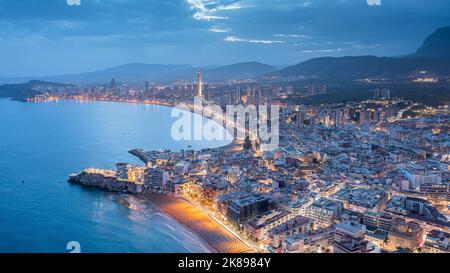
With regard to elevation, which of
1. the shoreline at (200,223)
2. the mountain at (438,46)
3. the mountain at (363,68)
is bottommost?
the shoreline at (200,223)

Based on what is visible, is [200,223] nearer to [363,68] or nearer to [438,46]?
[363,68]

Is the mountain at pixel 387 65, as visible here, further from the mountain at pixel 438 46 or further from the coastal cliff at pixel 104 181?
the coastal cliff at pixel 104 181

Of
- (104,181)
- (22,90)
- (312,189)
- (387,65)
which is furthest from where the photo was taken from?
(387,65)

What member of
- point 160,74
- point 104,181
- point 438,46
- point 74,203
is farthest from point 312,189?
point 160,74

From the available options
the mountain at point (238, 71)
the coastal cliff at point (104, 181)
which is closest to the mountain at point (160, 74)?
the mountain at point (238, 71)

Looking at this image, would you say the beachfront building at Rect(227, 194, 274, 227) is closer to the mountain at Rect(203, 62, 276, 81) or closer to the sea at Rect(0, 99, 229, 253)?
the sea at Rect(0, 99, 229, 253)
